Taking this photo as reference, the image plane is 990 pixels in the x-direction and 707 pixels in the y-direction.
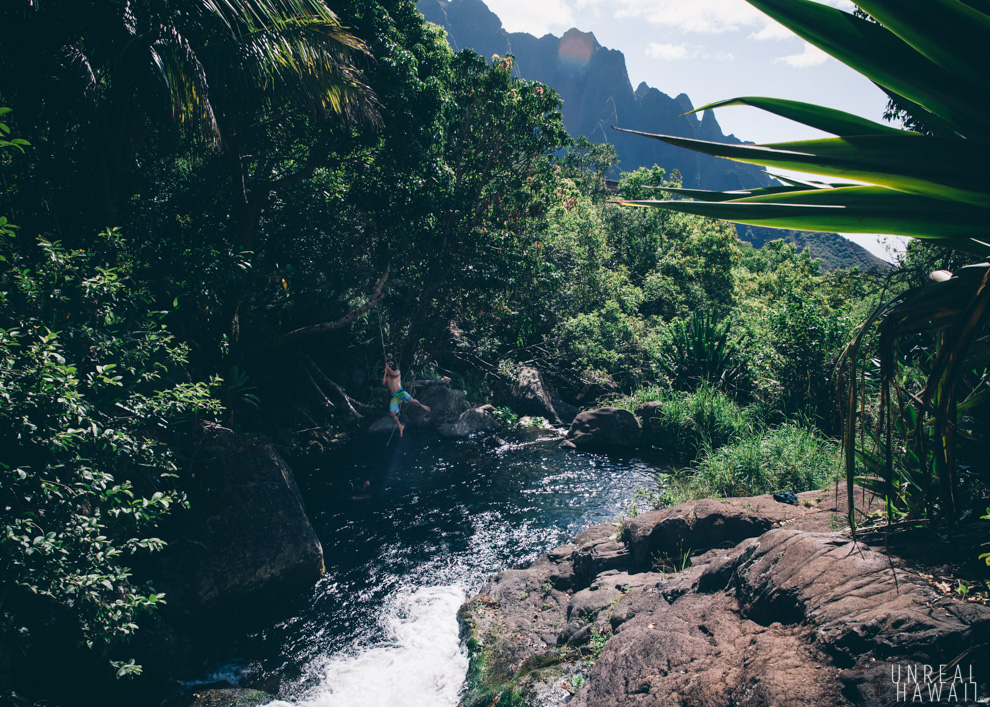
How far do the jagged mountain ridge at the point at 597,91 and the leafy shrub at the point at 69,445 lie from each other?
16863 cm

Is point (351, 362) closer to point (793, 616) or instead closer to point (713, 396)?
point (713, 396)

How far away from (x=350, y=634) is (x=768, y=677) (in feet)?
16.0

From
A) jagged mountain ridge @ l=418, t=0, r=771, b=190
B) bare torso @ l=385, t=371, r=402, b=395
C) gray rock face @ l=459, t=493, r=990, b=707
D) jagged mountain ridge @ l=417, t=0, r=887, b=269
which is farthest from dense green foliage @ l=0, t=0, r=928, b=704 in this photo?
jagged mountain ridge @ l=418, t=0, r=771, b=190

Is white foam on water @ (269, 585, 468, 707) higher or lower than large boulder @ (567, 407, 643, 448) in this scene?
lower

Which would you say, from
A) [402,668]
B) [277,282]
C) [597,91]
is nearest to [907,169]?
[402,668]

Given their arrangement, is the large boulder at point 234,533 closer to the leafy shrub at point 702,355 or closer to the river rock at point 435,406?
the river rock at point 435,406

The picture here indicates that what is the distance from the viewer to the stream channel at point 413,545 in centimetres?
538

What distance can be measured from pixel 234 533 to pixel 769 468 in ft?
24.4

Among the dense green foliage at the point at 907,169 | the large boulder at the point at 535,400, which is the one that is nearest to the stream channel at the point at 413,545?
the large boulder at the point at 535,400

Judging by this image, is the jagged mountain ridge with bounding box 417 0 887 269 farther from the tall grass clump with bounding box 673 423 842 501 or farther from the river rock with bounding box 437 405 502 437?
the tall grass clump with bounding box 673 423 842 501

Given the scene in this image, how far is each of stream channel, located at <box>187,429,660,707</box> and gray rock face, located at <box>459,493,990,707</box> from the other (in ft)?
2.35

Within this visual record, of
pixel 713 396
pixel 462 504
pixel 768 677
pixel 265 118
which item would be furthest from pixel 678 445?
pixel 265 118

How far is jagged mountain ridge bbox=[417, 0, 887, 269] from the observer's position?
163 m

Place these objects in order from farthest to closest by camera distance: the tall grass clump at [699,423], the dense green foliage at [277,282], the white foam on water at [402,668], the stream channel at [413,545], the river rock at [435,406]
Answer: the river rock at [435,406]
the tall grass clump at [699,423]
the stream channel at [413,545]
the white foam on water at [402,668]
the dense green foliage at [277,282]
